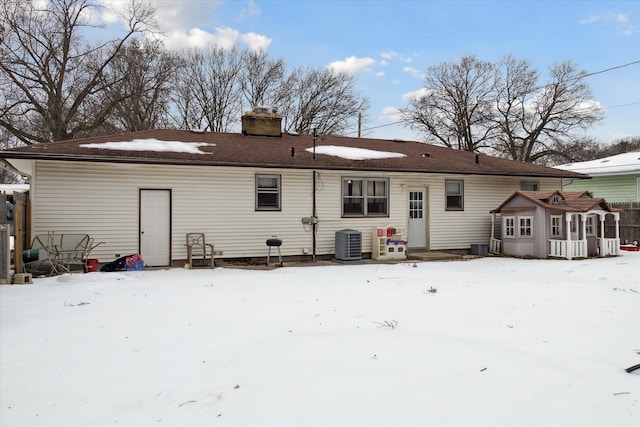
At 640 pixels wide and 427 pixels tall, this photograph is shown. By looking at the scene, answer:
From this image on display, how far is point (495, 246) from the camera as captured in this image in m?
14.7

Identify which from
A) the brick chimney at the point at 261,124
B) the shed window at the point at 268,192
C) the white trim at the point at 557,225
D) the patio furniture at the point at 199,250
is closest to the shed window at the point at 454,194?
the white trim at the point at 557,225

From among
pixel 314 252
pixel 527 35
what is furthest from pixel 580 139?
pixel 314 252

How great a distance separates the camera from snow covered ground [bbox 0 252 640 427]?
3.23m

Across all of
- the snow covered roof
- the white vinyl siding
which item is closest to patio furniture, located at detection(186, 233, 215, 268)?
the white vinyl siding

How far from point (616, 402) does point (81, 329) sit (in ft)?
17.8

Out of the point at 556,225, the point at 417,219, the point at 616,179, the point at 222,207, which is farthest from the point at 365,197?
the point at 616,179

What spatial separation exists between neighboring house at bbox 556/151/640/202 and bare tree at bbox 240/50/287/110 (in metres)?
19.4

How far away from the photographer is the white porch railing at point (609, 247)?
13922 millimetres

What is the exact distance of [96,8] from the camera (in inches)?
950

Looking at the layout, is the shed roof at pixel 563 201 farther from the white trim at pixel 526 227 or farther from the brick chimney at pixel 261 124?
the brick chimney at pixel 261 124

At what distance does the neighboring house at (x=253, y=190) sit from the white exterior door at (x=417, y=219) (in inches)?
1.3

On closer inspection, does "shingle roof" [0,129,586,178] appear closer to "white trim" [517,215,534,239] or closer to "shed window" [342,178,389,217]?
"shed window" [342,178,389,217]

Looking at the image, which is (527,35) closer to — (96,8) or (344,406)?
(344,406)

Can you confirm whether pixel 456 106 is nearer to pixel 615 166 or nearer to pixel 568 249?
pixel 615 166
